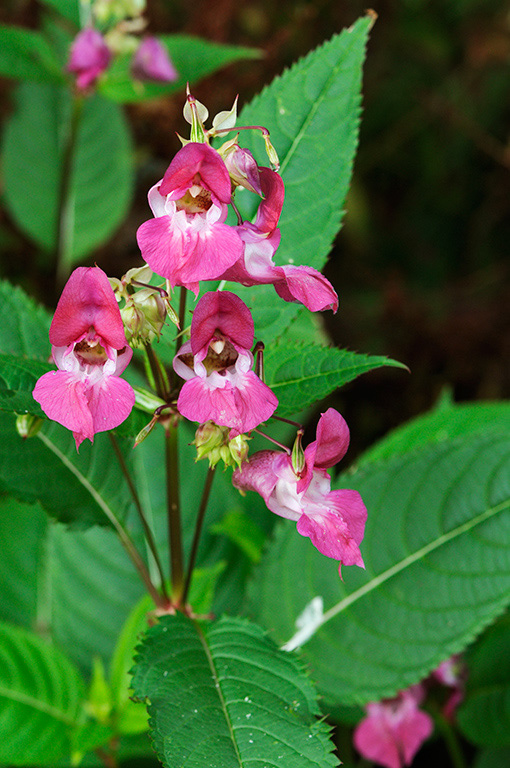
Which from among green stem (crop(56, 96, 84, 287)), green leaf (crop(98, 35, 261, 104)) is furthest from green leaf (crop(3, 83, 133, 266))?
green leaf (crop(98, 35, 261, 104))

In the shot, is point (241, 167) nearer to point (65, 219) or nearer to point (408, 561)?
point (408, 561)

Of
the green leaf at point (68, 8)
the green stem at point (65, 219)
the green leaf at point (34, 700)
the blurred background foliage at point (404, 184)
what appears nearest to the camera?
the green leaf at point (34, 700)

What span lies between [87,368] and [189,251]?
0.13 m

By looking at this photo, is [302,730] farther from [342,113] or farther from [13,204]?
[13,204]

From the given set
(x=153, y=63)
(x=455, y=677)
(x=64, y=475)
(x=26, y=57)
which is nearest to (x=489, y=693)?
(x=455, y=677)

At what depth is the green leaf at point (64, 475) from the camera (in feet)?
2.59

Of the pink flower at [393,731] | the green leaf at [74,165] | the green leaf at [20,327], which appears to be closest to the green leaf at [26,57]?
the green leaf at [74,165]

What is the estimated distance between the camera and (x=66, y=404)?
572 mm

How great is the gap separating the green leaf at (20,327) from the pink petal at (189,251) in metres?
0.32

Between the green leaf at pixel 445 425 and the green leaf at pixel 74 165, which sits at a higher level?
the green leaf at pixel 74 165

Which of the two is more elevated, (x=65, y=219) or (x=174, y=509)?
(x=65, y=219)

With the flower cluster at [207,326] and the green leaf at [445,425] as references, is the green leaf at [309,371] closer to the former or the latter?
the flower cluster at [207,326]

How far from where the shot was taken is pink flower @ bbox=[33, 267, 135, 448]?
57 cm

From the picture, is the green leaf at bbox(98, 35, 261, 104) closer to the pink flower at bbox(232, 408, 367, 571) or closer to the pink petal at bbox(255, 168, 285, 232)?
the pink petal at bbox(255, 168, 285, 232)
